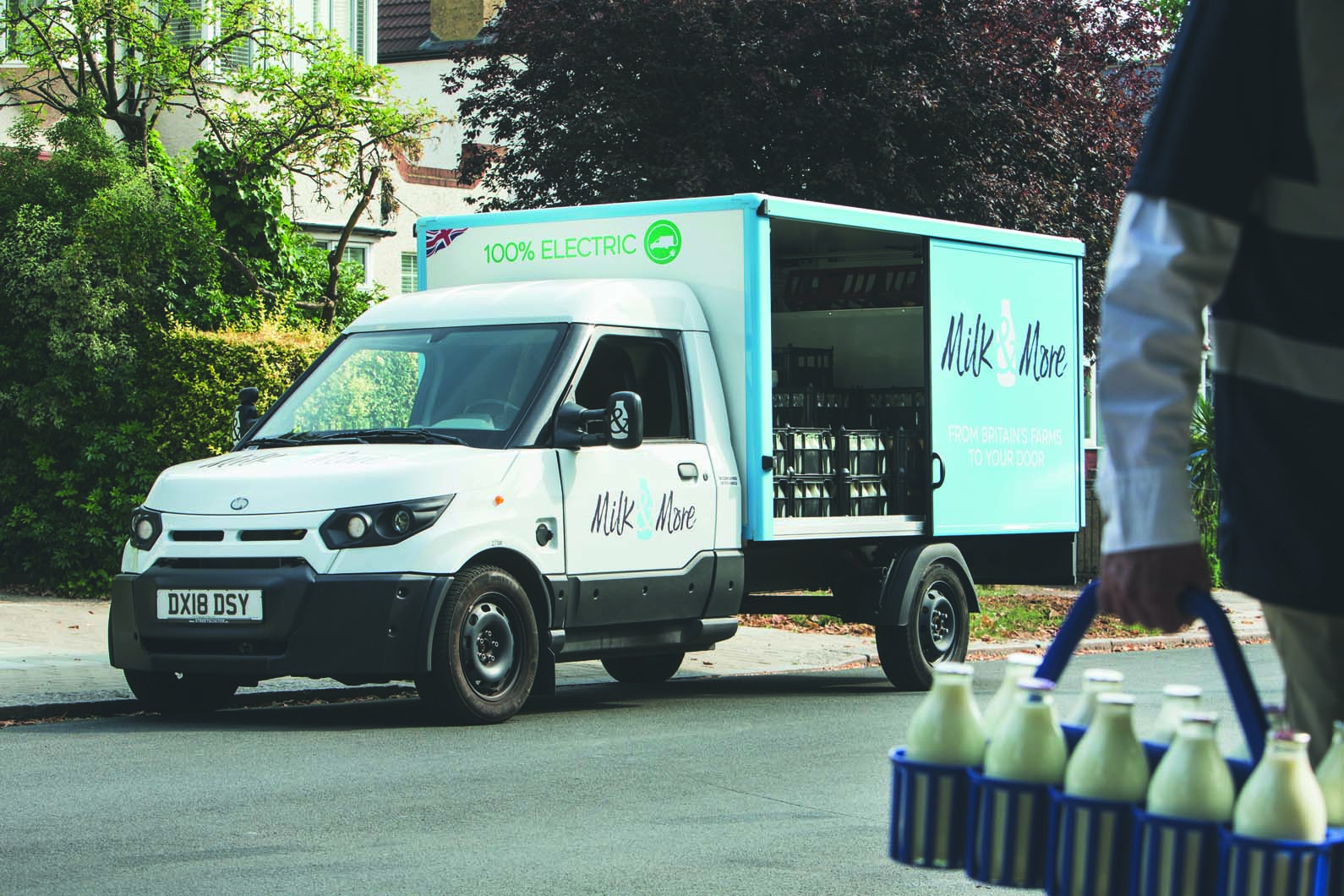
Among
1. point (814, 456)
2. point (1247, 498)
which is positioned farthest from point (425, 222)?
point (1247, 498)

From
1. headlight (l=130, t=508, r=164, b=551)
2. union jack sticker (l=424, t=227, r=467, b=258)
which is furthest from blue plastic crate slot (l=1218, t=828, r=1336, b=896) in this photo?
union jack sticker (l=424, t=227, r=467, b=258)

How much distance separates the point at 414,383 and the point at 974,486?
418 centimetres

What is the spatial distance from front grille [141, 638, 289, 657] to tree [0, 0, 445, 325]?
8.89m

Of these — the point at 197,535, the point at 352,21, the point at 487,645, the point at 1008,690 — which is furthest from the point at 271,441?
the point at 352,21

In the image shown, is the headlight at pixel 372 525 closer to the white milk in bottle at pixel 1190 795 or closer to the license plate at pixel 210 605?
the license plate at pixel 210 605

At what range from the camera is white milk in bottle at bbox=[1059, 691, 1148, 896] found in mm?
2445

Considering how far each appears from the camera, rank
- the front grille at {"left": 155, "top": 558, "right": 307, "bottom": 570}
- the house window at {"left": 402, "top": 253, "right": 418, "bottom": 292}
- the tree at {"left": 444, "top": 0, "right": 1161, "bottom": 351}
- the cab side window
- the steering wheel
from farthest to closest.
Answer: the house window at {"left": 402, "top": 253, "right": 418, "bottom": 292} → the tree at {"left": 444, "top": 0, "right": 1161, "bottom": 351} → the cab side window → the steering wheel → the front grille at {"left": 155, "top": 558, "right": 307, "bottom": 570}

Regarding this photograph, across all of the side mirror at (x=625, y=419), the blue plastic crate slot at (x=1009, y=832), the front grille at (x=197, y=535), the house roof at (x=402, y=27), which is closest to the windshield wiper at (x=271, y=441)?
the front grille at (x=197, y=535)

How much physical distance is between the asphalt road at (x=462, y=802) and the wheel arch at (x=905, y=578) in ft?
2.84

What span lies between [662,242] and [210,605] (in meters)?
3.63

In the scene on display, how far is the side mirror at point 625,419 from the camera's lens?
32.9 feet

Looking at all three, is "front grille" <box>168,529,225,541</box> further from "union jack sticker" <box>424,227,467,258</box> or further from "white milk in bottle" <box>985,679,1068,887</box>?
"white milk in bottle" <box>985,679,1068,887</box>

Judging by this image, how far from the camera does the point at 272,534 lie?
30.8ft

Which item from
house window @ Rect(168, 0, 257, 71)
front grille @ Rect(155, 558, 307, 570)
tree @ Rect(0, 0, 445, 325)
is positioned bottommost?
front grille @ Rect(155, 558, 307, 570)
